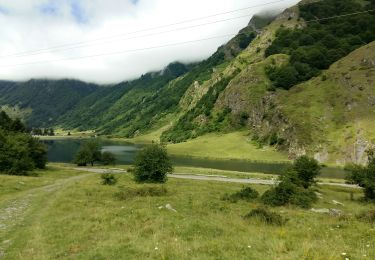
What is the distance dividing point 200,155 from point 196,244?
182m

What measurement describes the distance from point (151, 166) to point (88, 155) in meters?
74.9

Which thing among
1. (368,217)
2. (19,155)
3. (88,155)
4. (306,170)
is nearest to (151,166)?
(306,170)

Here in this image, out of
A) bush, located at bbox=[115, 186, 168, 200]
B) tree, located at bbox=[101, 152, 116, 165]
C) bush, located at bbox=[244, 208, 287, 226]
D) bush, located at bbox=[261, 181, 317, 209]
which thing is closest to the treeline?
tree, located at bbox=[101, 152, 116, 165]

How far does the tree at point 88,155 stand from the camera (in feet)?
434

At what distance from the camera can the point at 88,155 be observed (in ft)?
438

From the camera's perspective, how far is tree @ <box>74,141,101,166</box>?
13225 centimetres

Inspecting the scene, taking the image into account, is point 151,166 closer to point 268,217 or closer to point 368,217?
point 268,217

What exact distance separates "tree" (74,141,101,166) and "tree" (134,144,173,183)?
71.5 m

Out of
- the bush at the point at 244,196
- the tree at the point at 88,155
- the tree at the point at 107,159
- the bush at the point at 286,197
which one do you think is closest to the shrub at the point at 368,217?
the bush at the point at 286,197

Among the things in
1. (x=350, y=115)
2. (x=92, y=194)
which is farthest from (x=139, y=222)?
(x=350, y=115)

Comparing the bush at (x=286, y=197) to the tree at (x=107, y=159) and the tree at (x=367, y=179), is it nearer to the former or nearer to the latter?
the tree at (x=367, y=179)

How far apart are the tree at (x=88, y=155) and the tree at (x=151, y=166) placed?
71509 millimetres

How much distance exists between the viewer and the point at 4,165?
269 feet

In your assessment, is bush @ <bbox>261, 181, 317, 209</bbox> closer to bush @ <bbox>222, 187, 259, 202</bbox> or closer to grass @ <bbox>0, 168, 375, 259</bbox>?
bush @ <bbox>222, 187, 259, 202</bbox>
